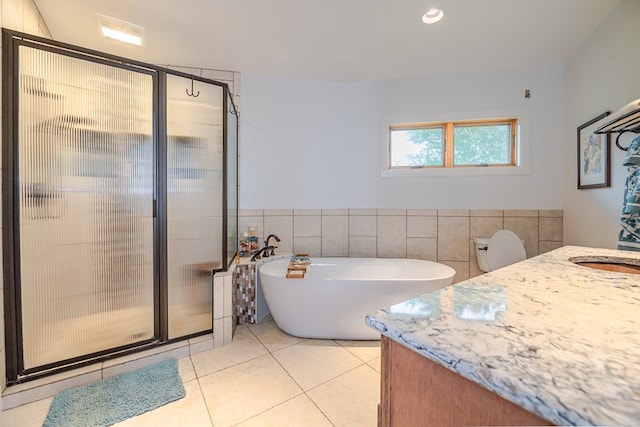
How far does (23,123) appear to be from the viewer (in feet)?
4.65

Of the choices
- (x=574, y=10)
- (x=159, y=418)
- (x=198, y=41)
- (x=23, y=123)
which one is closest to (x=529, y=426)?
(x=159, y=418)

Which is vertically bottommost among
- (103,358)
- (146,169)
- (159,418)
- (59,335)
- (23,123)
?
(159,418)

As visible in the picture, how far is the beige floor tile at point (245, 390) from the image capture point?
141 centimetres

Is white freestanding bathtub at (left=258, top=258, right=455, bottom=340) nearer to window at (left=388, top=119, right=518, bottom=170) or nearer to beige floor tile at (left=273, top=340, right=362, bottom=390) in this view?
beige floor tile at (left=273, top=340, right=362, bottom=390)

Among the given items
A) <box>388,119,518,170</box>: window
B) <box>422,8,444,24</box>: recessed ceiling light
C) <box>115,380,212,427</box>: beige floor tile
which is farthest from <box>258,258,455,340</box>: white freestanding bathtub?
<box>422,8,444,24</box>: recessed ceiling light

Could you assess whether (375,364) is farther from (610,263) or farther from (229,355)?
(610,263)

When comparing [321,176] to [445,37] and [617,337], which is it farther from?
[617,337]

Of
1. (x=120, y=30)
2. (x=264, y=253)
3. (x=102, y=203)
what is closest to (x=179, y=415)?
(x=102, y=203)

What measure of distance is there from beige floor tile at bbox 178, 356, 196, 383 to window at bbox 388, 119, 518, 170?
2525mm

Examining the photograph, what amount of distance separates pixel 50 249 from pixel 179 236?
0.67m

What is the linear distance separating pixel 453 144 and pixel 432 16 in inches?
51.3

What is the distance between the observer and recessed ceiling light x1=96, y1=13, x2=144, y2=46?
1.93 metres

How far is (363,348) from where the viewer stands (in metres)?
2.03

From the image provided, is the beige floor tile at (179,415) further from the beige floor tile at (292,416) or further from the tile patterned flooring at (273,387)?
the beige floor tile at (292,416)
